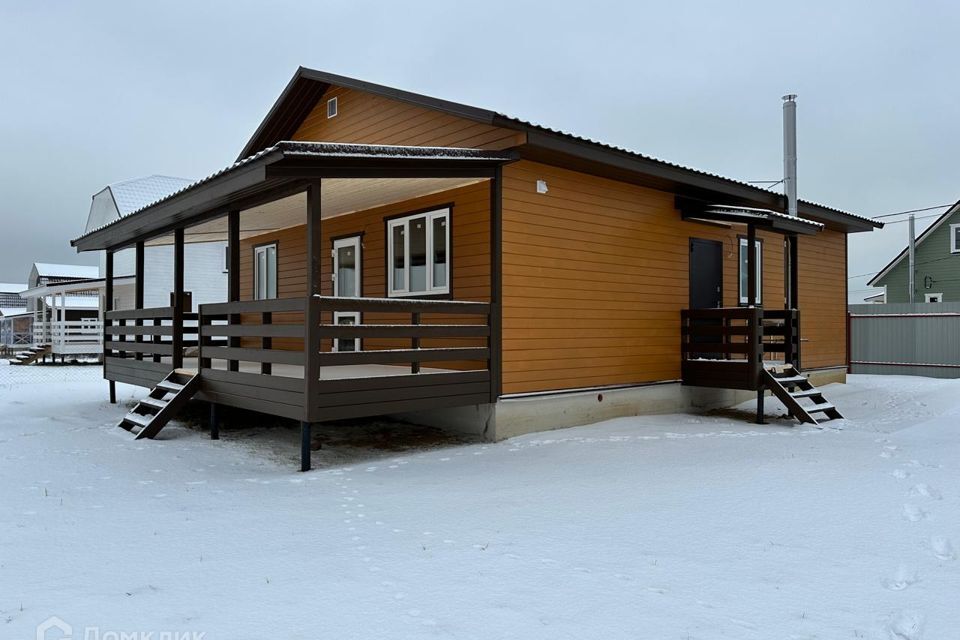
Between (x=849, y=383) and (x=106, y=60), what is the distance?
2864cm

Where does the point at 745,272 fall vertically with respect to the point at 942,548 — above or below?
above

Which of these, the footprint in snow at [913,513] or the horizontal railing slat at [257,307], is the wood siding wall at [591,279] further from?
the footprint in snow at [913,513]

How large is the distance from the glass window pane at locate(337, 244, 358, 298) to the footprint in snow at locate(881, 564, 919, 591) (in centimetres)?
785

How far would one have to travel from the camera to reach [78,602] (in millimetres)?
3193

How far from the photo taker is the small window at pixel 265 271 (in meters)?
12.1

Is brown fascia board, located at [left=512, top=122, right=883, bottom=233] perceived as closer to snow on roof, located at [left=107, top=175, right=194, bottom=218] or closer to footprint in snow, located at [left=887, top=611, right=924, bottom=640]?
footprint in snow, located at [left=887, top=611, right=924, bottom=640]

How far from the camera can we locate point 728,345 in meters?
9.31

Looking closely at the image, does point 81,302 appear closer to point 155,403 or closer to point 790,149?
point 155,403

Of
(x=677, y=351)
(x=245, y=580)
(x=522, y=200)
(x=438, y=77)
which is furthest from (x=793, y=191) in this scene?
(x=438, y=77)

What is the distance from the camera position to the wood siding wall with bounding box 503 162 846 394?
7.85 m

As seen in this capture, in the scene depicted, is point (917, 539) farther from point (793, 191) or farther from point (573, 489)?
point (793, 191)

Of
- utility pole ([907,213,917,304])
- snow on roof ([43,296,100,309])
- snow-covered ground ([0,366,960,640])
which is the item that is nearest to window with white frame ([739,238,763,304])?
snow-covered ground ([0,366,960,640])

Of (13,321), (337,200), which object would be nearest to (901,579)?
(337,200)

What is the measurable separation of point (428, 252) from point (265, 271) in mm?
5016
